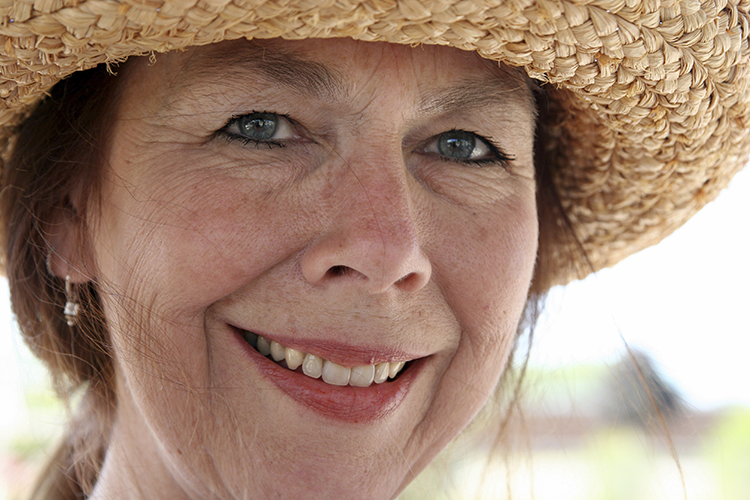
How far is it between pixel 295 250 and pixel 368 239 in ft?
0.45

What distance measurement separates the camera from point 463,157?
1.40m

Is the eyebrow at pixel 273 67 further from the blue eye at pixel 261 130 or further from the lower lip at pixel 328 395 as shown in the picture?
the lower lip at pixel 328 395

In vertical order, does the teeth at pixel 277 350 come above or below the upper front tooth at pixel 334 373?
above

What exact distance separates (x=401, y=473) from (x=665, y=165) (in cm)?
91

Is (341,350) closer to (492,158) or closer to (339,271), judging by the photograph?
(339,271)

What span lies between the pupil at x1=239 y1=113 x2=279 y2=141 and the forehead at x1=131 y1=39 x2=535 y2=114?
0.08m

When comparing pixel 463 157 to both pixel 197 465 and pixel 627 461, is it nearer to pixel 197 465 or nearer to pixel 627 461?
pixel 197 465

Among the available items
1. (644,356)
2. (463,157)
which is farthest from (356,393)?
(644,356)

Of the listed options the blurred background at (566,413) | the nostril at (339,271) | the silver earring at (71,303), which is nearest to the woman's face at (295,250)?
the nostril at (339,271)

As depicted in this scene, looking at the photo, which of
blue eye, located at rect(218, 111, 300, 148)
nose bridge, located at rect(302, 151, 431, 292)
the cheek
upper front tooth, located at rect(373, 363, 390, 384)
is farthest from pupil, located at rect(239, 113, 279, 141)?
upper front tooth, located at rect(373, 363, 390, 384)

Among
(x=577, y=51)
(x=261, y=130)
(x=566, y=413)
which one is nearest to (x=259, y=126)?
(x=261, y=130)

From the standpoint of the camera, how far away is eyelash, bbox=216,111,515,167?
1215 millimetres

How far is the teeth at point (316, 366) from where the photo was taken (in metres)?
1.25

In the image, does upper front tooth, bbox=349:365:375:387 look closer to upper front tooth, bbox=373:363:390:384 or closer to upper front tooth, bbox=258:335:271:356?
upper front tooth, bbox=373:363:390:384
